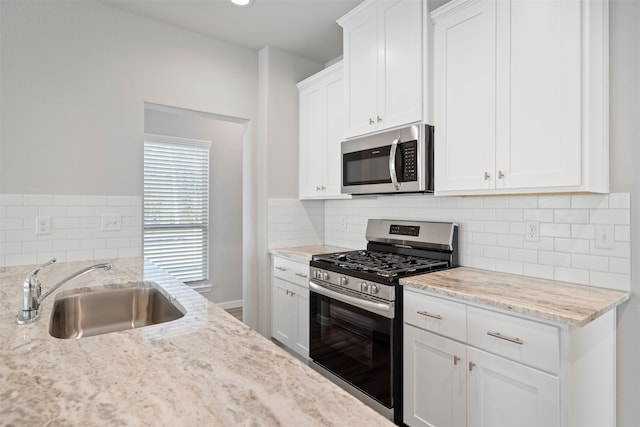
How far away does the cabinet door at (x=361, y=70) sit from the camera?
2.45 m

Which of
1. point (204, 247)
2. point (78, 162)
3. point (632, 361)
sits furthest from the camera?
point (204, 247)

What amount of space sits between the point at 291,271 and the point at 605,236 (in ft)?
6.75

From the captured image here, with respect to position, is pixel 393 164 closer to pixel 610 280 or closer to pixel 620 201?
pixel 620 201

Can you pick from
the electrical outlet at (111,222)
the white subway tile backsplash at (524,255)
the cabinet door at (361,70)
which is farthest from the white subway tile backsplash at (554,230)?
the electrical outlet at (111,222)

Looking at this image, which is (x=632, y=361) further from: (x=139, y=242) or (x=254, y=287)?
(x=139, y=242)

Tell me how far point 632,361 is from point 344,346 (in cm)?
145

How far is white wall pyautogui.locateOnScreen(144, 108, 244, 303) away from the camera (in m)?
4.32

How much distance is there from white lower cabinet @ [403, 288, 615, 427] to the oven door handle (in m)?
0.09

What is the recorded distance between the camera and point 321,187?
10.2ft

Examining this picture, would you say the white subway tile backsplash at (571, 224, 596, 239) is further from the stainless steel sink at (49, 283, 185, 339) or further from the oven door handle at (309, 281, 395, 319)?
the stainless steel sink at (49, 283, 185, 339)

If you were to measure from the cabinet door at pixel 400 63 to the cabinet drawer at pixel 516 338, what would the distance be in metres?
1.22

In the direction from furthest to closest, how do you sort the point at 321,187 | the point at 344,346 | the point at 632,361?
the point at 321,187, the point at 344,346, the point at 632,361

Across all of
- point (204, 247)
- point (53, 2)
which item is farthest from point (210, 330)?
point (204, 247)

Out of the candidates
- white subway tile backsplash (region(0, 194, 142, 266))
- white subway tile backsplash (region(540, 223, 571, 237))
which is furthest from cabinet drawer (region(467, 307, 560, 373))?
white subway tile backsplash (region(0, 194, 142, 266))
